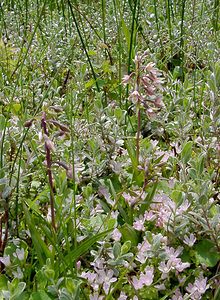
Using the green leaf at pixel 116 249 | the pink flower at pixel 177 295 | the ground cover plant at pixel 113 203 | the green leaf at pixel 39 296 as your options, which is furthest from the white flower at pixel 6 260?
the pink flower at pixel 177 295

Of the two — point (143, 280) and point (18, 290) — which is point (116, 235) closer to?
point (143, 280)

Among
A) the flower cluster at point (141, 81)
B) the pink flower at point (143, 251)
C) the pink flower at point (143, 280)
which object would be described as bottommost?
the pink flower at point (143, 280)

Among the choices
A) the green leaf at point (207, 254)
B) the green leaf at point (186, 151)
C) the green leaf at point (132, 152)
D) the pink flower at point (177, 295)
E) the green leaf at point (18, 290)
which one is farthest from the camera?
the green leaf at point (132, 152)

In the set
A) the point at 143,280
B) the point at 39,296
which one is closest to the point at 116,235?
the point at 143,280

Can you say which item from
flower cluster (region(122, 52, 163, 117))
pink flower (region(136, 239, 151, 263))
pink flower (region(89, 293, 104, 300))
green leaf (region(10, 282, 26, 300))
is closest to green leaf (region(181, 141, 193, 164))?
flower cluster (region(122, 52, 163, 117))

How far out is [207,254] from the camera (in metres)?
1.60

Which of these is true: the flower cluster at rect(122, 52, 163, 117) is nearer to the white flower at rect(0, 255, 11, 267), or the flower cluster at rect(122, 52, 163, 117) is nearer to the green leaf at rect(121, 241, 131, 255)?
the green leaf at rect(121, 241, 131, 255)

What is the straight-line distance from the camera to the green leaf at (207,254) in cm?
158

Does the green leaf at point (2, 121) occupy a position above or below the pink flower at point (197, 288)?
above

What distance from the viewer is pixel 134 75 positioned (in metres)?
1.90

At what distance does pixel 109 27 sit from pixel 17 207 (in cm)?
199

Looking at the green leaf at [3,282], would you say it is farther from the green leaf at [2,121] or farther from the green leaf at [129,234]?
the green leaf at [2,121]

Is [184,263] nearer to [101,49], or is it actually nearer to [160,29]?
[101,49]

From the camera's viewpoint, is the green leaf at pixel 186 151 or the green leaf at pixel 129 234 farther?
the green leaf at pixel 186 151
